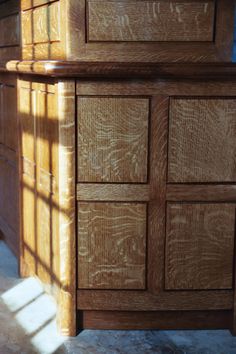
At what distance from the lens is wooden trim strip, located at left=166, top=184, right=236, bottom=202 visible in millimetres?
3131

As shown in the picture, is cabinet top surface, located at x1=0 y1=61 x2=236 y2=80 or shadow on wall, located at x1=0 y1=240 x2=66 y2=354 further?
shadow on wall, located at x1=0 y1=240 x2=66 y2=354

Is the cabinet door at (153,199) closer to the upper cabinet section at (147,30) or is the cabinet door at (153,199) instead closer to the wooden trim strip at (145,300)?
the wooden trim strip at (145,300)

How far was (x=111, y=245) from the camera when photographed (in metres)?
3.20

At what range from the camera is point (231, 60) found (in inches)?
120

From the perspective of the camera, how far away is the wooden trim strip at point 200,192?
313cm

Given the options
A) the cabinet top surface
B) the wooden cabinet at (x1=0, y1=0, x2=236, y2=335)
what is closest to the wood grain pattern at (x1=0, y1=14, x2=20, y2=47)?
the wooden cabinet at (x1=0, y1=0, x2=236, y2=335)

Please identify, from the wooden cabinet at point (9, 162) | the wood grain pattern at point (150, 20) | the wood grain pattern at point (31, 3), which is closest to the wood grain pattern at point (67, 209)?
the wood grain pattern at point (150, 20)

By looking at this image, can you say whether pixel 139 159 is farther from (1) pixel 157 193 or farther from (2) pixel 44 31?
(2) pixel 44 31

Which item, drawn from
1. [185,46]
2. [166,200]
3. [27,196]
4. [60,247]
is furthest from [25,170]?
[185,46]

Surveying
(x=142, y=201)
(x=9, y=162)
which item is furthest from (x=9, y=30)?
(x=142, y=201)

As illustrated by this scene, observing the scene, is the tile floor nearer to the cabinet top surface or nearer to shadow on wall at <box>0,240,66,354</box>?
shadow on wall at <box>0,240,66,354</box>

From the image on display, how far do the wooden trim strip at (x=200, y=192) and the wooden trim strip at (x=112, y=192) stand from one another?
0.47ft

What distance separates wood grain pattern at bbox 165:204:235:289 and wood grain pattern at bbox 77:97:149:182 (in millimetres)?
315

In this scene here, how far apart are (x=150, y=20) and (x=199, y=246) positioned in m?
1.21
